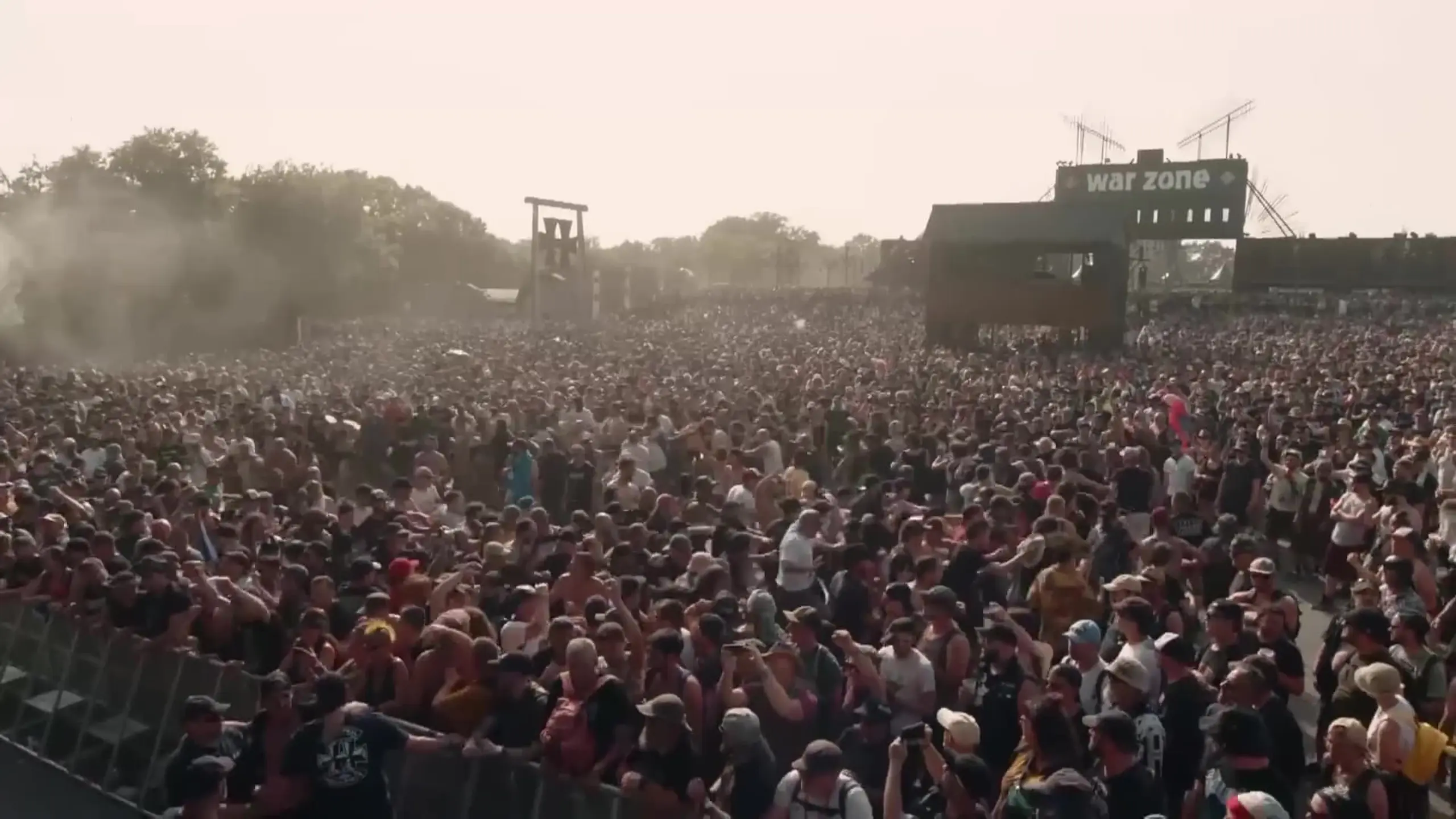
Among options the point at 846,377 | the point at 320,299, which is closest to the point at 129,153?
the point at 320,299

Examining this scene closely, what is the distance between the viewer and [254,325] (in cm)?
5525

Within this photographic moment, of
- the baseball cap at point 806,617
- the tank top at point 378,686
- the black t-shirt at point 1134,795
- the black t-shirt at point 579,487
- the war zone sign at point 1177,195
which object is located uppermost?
the war zone sign at point 1177,195

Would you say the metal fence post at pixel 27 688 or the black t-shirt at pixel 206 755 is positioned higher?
the black t-shirt at pixel 206 755

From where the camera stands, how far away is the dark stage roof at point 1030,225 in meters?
33.4

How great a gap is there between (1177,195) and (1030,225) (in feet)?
66.6

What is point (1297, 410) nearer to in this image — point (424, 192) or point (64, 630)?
point (64, 630)

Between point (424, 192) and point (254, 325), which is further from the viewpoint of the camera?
point (424, 192)

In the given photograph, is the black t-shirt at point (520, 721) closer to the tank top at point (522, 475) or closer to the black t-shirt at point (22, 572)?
the black t-shirt at point (22, 572)

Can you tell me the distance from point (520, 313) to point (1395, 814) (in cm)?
6201

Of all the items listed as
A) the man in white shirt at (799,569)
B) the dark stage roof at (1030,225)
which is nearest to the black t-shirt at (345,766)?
the man in white shirt at (799,569)

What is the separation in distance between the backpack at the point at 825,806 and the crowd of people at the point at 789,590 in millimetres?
17

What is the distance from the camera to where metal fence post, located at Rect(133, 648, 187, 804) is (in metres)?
7.54

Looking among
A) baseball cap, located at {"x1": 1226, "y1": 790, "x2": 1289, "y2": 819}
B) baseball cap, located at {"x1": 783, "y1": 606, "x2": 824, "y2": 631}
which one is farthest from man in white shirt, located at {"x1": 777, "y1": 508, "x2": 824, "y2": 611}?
baseball cap, located at {"x1": 1226, "y1": 790, "x2": 1289, "y2": 819}

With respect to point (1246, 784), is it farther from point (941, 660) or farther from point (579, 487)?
point (579, 487)
